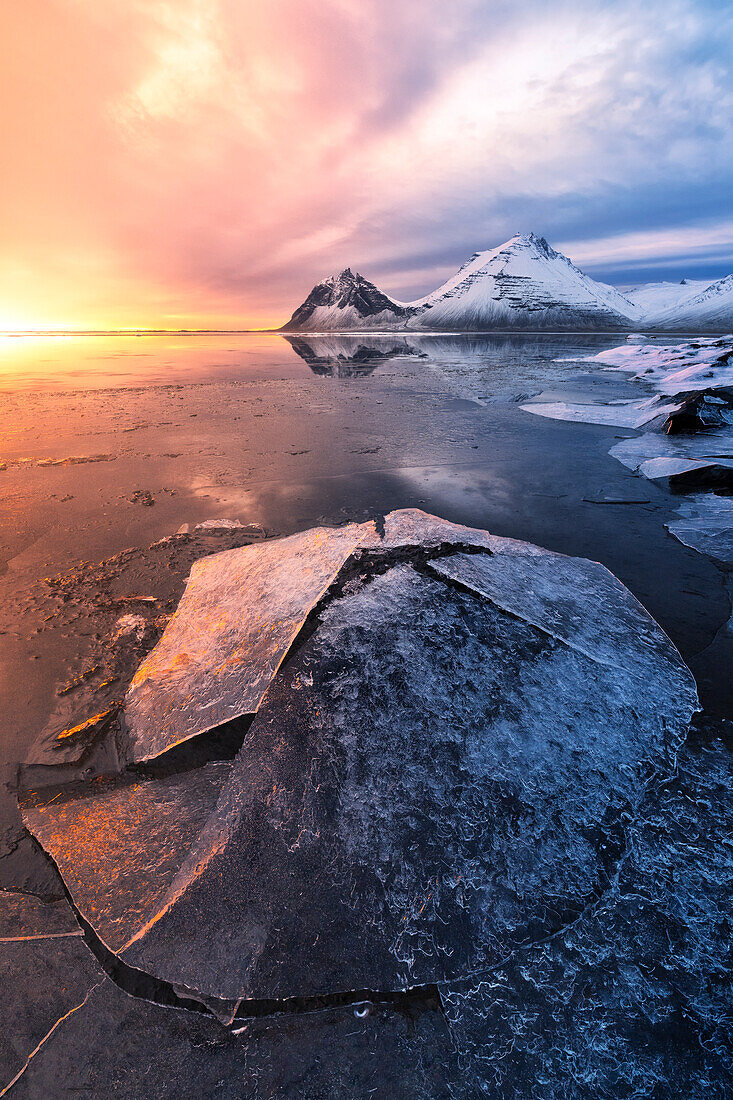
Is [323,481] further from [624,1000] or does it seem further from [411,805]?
[624,1000]

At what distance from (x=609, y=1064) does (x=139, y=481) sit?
7827mm

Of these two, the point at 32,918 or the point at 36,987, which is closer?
the point at 36,987

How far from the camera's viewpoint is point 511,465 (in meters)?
8.02

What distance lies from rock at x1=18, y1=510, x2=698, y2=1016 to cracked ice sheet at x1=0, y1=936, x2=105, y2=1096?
4.9 inches

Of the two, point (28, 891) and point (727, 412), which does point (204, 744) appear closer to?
point (28, 891)

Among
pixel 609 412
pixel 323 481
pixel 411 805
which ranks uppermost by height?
pixel 609 412

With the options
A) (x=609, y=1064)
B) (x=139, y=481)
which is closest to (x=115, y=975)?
(x=609, y=1064)

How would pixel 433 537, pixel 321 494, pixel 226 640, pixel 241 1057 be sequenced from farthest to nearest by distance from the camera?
pixel 321 494, pixel 433 537, pixel 226 640, pixel 241 1057

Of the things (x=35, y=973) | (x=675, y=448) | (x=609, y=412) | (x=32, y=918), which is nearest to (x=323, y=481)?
(x=32, y=918)

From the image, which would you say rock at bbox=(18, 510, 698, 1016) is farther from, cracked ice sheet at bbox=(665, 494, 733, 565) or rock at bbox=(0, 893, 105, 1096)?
cracked ice sheet at bbox=(665, 494, 733, 565)

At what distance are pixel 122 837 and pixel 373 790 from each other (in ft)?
4.18

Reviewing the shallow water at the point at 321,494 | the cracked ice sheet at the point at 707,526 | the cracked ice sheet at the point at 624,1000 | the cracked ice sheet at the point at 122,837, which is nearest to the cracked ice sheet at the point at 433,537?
the shallow water at the point at 321,494

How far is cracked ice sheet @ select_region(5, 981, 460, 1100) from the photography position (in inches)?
58.4

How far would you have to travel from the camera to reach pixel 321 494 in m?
6.59
